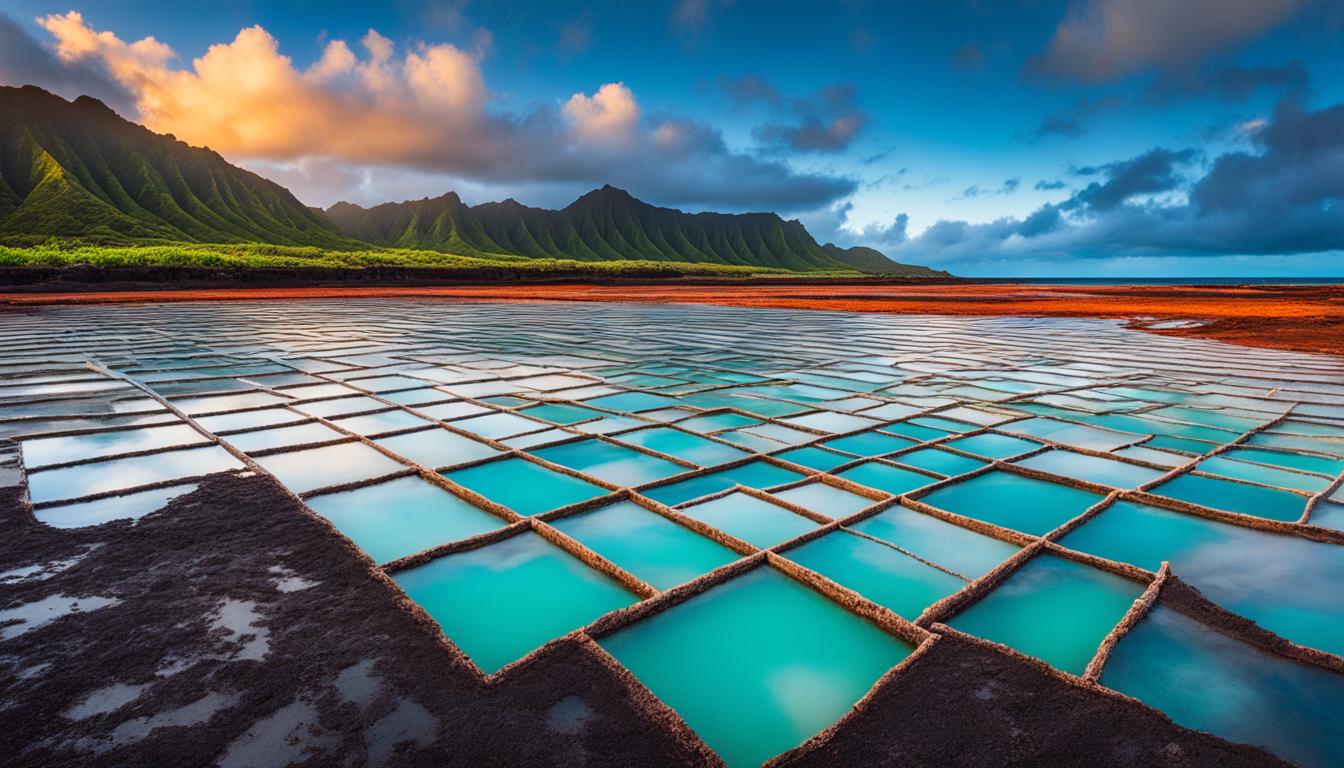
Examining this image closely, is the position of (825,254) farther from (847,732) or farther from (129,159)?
(847,732)

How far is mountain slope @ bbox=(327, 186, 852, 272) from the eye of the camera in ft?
379

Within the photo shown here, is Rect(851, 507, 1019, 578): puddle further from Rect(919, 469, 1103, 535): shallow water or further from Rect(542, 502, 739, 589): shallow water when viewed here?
Rect(542, 502, 739, 589): shallow water

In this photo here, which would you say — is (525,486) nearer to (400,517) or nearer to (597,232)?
(400,517)

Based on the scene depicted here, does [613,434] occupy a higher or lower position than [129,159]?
lower

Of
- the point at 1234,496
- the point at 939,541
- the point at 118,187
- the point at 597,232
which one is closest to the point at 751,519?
the point at 939,541

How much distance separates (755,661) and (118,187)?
295ft

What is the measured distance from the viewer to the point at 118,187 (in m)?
67.7

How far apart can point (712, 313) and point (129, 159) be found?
301ft

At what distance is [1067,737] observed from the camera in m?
1.64

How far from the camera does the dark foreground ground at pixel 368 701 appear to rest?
1583 millimetres

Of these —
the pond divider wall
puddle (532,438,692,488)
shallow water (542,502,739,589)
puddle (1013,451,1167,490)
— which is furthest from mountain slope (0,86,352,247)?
the pond divider wall

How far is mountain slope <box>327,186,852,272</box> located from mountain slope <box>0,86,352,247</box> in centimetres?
2395

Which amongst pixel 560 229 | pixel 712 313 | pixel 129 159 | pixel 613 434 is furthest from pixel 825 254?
pixel 613 434

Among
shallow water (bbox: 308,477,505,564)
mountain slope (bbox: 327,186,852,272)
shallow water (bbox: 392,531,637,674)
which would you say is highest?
mountain slope (bbox: 327,186,852,272)
